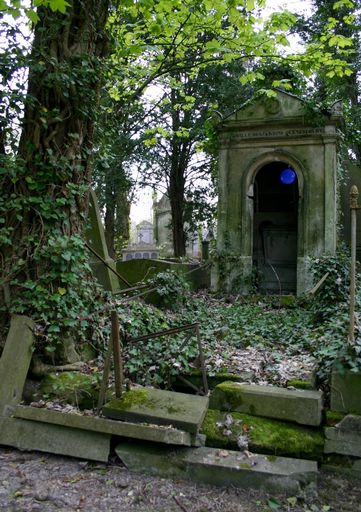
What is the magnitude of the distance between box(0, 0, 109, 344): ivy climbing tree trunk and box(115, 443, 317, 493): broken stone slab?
4.90 feet

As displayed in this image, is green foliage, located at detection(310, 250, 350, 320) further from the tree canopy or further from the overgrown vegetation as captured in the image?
the tree canopy

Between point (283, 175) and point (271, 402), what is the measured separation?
842cm

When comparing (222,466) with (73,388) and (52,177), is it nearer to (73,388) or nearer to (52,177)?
(73,388)

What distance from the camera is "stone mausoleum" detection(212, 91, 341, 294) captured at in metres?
9.50

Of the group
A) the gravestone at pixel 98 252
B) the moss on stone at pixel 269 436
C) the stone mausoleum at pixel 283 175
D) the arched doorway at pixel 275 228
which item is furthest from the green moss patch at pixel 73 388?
the arched doorway at pixel 275 228

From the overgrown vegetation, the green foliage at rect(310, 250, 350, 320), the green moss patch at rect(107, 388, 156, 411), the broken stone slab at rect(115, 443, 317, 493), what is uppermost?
the green foliage at rect(310, 250, 350, 320)

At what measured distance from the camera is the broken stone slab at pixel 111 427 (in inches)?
122

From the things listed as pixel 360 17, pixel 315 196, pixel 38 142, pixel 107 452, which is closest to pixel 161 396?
pixel 107 452

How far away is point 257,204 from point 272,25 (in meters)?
6.25

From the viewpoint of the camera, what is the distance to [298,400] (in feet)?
11.0

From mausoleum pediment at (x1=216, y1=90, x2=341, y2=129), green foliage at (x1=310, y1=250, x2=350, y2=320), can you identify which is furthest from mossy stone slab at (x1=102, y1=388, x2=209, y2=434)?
mausoleum pediment at (x1=216, y1=90, x2=341, y2=129)

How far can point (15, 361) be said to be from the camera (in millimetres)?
3752

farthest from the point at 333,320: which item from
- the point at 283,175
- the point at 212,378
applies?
the point at 283,175

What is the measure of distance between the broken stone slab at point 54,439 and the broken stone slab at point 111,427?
0.06m
